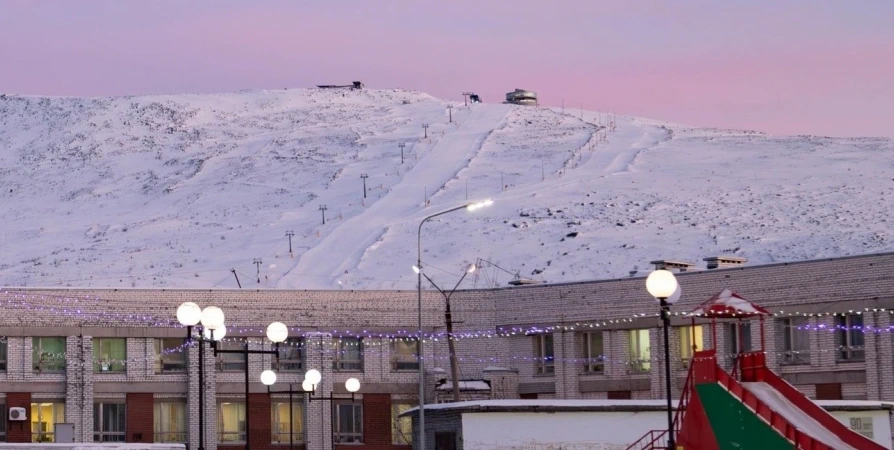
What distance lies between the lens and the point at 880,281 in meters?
56.4

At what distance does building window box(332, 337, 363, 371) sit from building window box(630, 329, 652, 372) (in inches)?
439

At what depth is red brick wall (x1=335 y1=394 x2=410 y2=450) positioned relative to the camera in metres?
66.3

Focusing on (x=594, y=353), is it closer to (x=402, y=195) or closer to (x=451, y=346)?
(x=451, y=346)

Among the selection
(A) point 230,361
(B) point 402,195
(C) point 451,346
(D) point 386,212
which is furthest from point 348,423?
(B) point 402,195

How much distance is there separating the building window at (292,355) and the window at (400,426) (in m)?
4.22

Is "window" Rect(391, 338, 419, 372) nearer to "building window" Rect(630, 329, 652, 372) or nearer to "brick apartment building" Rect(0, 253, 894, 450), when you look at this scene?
"brick apartment building" Rect(0, 253, 894, 450)

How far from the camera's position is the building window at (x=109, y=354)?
64250 mm

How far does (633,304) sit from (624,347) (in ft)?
6.08

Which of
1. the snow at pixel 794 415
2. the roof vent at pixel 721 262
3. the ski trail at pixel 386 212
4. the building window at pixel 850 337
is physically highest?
the ski trail at pixel 386 212

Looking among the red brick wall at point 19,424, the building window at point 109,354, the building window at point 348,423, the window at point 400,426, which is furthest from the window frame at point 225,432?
the red brick wall at point 19,424

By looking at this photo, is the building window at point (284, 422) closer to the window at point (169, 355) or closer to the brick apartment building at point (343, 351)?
the brick apartment building at point (343, 351)

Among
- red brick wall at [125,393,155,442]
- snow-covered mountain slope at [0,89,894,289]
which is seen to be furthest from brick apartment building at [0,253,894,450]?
snow-covered mountain slope at [0,89,894,289]

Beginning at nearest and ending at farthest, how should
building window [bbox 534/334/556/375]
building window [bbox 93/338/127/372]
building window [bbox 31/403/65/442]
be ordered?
building window [bbox 31/403/65/442] < building window [bbox 93/338/127/372] < building window [bbox 534/334/556/375]

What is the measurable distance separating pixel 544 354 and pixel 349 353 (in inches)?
318
